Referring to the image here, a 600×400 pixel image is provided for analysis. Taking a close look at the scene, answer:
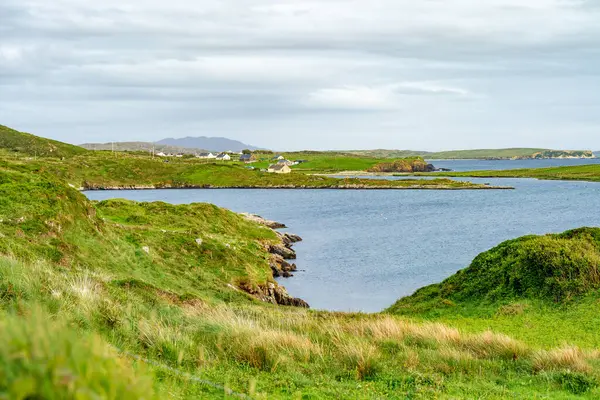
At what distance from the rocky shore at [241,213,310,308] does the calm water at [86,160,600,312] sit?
1.34 meters

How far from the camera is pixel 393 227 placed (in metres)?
82.5

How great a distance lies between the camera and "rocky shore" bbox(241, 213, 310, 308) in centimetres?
3646

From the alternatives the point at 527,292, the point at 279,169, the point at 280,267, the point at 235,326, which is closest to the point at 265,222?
the point at 280,267

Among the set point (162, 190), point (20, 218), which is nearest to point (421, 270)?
point (20, 218)

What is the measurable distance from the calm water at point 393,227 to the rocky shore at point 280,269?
134cm

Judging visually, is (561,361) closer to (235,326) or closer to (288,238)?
(235,326)

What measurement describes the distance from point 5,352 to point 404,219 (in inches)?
3561

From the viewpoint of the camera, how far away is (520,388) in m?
9.52

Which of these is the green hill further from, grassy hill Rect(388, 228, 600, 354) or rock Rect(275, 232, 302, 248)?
rock Rect(275, 232, 302, 248)

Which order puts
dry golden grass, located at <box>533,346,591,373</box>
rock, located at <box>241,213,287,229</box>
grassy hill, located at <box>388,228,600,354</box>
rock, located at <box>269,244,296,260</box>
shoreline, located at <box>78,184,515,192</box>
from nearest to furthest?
1. dry golden grass, located at <box>533,346,591,373</box>
2. grassy hill, located at <box>388,228,600,354</box>
3. rock, located at <box>269,244,296,260</box>
4. rock, located at <box>241,213,287,229</box>
5. shoreline, located at <box>78,184,515,192</box>

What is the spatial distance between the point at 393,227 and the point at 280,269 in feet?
116

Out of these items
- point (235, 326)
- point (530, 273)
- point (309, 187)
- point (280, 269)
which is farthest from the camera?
point (309, 187)

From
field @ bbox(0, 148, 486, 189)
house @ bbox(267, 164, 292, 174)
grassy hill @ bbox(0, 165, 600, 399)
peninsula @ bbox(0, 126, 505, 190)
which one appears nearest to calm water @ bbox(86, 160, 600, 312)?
peninsula @ bbox(0, 126, 505, 190)

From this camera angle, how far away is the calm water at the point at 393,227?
47781 mm
